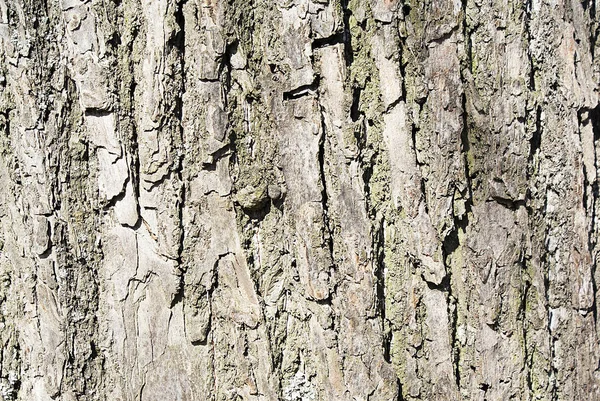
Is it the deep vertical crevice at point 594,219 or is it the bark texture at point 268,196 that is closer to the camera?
the bark texture at point 268,196

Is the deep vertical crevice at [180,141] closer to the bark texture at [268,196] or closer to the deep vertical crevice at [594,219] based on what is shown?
the bark texture at [268,196]

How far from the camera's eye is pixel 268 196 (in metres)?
1.48

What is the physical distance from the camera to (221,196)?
57.6 inches

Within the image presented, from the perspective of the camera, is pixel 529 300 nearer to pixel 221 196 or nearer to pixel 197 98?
pixel 221 196

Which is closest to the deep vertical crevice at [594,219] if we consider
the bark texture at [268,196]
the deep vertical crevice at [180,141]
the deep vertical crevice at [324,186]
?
the bark texture at [268,196]

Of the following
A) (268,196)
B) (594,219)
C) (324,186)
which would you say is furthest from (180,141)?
(594,219)

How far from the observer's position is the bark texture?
1.43 m

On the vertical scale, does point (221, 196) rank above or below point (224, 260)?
above

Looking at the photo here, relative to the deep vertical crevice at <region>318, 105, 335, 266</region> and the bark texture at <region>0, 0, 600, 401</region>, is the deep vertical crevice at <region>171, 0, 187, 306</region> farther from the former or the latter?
the deep vertical crevice at <region>318, 105, 335, 266</region>

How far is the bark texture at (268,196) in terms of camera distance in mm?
1430

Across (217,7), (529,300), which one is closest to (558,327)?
(529,300)

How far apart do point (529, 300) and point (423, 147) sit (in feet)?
1.69

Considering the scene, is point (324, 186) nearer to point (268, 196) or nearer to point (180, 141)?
point (268, 196)

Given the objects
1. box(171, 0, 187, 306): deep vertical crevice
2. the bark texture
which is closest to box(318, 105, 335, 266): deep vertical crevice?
the bark texture
